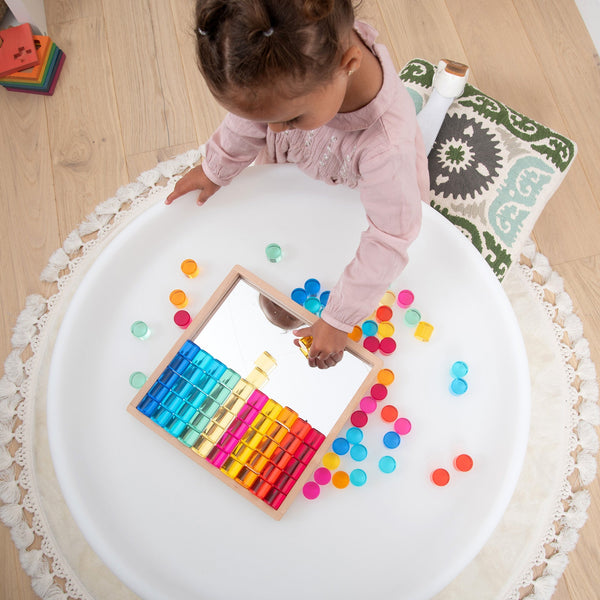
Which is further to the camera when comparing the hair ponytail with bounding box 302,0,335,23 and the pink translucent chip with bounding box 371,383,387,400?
the pink translucent chip with bounding box 371,383,387,400

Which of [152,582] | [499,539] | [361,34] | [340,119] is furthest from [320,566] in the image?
[361,34]

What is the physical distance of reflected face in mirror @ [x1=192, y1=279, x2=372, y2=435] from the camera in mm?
816

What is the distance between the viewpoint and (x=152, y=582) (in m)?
→ 0.75

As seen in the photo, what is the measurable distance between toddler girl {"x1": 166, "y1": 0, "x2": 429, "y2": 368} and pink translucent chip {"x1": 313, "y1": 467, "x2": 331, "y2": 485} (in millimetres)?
159

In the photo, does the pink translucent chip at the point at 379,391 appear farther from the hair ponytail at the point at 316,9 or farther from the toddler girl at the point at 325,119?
the hair ponytail at the point at 316,9

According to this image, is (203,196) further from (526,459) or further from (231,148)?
(526,459)

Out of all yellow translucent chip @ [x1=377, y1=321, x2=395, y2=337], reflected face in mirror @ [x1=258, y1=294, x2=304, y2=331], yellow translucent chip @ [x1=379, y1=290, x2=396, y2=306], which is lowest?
reflected face in mirror @ [x1=258, y1=294, x2=304, y2=331]

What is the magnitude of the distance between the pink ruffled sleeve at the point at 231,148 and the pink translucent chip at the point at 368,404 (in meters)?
0.41

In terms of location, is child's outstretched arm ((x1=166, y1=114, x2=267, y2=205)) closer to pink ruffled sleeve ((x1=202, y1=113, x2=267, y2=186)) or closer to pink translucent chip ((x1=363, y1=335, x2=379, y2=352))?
pink ruffled sleeve ((x1=202, y1=113, x2=267, y2=186))

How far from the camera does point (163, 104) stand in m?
1.35

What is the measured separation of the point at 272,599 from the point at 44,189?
1.05m

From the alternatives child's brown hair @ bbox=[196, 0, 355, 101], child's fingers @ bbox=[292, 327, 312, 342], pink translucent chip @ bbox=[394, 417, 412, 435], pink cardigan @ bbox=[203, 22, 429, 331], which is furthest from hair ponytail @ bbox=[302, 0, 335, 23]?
pink translucent chip @ bbox=[394, 417, 412, 435]

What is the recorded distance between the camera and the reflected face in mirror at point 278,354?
816 mm

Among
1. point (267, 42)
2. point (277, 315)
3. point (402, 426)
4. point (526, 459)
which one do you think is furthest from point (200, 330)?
point (526, 459)
